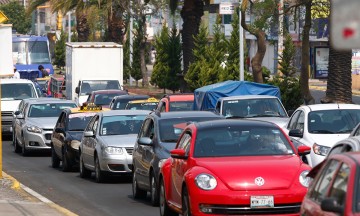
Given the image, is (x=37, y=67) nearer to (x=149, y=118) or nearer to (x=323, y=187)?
(x=149, y=118)

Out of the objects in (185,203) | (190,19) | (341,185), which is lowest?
(185,203)

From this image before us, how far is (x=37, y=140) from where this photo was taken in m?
28.8

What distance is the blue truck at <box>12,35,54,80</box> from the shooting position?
55.9m

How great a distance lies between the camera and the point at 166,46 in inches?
2238

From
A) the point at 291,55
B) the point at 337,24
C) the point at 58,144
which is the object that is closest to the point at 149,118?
the point at 58,144

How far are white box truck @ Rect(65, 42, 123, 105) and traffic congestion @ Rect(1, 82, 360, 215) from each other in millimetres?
14647

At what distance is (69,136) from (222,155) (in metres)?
11.4

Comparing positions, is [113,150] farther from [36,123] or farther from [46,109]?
[46,109]

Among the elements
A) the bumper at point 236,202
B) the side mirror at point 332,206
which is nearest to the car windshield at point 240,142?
the bumper at point 236,202

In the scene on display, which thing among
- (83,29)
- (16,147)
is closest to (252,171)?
(16,147)

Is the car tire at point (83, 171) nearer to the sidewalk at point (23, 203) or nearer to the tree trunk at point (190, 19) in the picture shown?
the sidewalk at point (23, 203)

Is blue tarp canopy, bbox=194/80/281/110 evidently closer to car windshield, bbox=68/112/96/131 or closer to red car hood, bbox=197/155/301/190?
car windshield, bbox=68/112/96/131

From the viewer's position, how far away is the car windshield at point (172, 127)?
16.9 meters

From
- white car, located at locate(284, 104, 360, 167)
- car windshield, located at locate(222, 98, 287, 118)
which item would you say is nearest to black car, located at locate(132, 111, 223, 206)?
white car, located at locate(284, 104, 360, 167)
